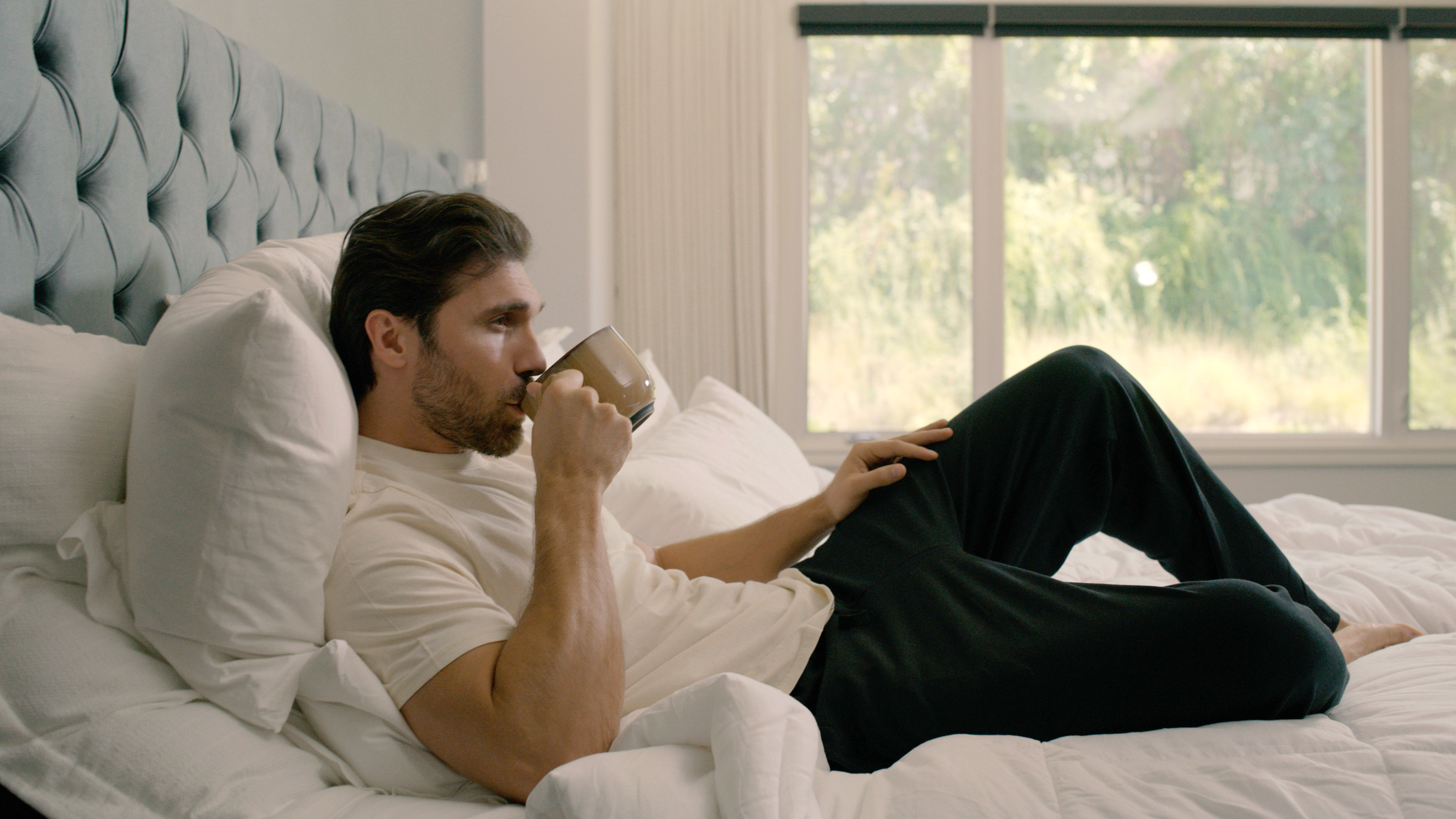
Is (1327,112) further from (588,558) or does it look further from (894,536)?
(588,558)

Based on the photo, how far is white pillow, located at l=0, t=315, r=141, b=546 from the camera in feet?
2.37

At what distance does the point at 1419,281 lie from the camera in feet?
10.8

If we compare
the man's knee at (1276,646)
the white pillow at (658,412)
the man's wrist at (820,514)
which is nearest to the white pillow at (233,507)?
the man's wrist at (820,514)

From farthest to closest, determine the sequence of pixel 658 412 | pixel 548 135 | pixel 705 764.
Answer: pixel 548 135, pixel 658 412, pixel 705 764

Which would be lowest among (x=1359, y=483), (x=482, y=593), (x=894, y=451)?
(x=1359, y=483)

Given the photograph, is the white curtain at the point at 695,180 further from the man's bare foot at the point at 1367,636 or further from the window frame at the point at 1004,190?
the man's bare foot at the point at 1367,636

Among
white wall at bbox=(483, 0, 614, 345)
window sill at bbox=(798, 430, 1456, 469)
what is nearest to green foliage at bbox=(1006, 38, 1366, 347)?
window sill at bbox=(798, 430, 1456, 469)

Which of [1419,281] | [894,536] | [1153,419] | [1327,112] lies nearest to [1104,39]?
[1327,112]

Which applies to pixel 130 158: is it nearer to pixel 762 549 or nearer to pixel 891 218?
pixel 762 549

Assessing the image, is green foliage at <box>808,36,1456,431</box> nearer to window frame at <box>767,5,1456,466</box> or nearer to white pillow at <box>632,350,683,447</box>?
window frame at <box>767,5,1456,466</box>

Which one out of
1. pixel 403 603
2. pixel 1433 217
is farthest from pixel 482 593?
pixel 1433 217

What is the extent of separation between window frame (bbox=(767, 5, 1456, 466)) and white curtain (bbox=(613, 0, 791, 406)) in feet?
0.28

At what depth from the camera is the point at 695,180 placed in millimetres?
3121

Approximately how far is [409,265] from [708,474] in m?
0.69
